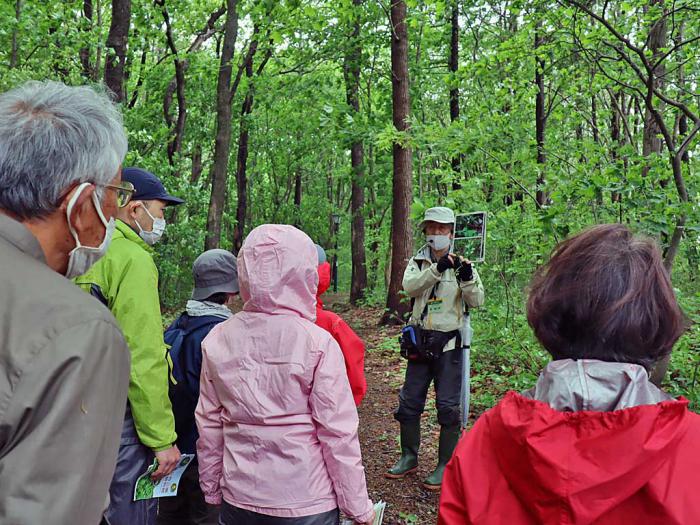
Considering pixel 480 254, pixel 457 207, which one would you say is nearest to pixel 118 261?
pixel 480 254

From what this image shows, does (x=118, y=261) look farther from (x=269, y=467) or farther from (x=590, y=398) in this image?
(x=590, y=398)

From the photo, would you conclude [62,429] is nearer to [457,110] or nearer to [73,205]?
[73,205]

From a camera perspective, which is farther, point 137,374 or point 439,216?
point 439,216

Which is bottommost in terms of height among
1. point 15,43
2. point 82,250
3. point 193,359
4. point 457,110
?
point 193,359

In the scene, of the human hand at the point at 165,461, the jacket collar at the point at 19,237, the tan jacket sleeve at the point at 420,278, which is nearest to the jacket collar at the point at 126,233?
the human hand at the point at 165,461

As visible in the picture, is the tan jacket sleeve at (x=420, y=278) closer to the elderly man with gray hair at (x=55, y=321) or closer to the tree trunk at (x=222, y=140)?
the elderly man with gray hair at (x=55, y=321)

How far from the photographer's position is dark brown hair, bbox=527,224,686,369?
5.06ft

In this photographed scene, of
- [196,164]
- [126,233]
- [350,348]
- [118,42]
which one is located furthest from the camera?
[196,164]

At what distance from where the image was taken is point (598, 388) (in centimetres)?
147

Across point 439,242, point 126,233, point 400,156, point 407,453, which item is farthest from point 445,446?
point 400,156

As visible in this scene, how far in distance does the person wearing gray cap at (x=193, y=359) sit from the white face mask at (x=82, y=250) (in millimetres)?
1850

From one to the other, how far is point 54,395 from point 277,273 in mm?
1679

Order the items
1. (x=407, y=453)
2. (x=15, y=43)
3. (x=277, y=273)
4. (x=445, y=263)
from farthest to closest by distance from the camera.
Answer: (x=15, y=43) < (x=407, y=453) < (x=445, y=263) < (x=277, y=273)

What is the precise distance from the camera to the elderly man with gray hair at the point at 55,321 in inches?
43.9
